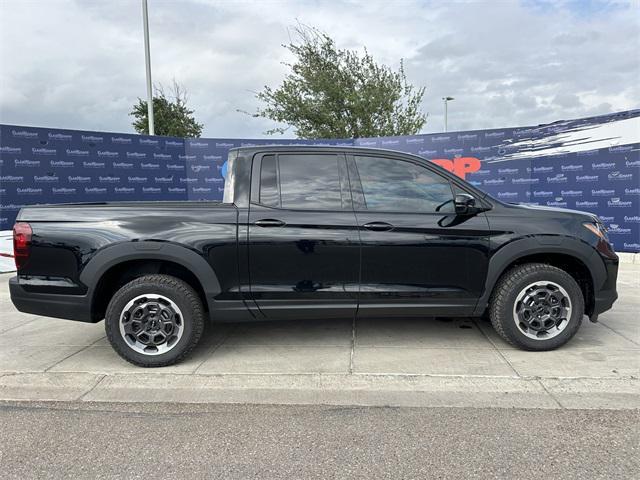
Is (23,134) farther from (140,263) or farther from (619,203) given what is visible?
(619,203)

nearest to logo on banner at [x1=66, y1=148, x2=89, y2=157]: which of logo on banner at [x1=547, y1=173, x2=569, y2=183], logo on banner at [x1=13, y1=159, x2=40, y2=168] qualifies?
logo on banner at [x1=13, y1=159, x2=40, y2=168]

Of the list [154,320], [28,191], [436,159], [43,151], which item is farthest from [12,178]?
[436,159]

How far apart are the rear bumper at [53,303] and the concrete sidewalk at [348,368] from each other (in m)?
0.50

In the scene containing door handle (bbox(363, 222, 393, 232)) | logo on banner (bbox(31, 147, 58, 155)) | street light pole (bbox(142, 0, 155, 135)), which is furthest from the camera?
street light pole (bbox(142, 0, 155, 135))

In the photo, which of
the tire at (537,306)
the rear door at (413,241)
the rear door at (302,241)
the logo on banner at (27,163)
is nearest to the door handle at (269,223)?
the rear door at (302,241)

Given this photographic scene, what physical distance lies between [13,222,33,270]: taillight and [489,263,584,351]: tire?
4.01m

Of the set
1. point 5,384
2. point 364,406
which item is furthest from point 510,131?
point 5,384

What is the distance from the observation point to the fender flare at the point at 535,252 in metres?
3.93

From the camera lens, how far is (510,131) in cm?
1034

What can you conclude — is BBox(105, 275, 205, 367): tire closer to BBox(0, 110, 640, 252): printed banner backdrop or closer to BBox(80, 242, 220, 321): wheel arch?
BBox(80, 242, 220, 321): wheel arch

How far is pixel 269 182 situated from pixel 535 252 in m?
2.37

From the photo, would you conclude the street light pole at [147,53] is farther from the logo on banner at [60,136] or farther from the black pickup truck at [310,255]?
the black pickup truck at [310,255]

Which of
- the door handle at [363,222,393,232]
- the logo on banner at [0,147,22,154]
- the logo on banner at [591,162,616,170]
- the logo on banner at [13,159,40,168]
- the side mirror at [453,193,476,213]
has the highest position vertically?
the logo on banner at [0,147,22,154]

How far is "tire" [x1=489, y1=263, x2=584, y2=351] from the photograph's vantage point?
13.0 ft
